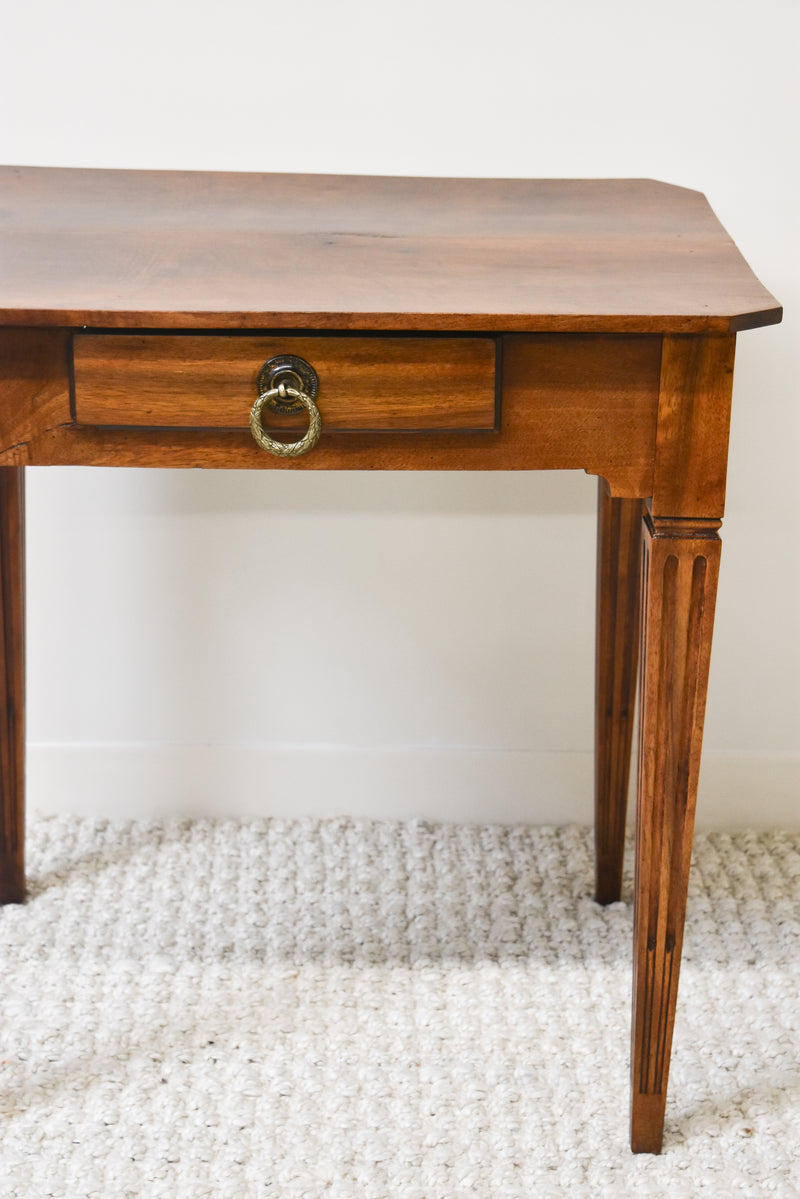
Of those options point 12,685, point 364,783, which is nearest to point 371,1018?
point 364,783

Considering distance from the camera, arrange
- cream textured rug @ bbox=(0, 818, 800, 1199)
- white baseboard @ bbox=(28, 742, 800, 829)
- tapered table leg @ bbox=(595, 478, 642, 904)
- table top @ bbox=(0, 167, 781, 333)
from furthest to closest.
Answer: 1. white baseboard @ bbox=(28, 742, 800, 829)
2. tapered table leg @ bbox=(595, 478, 642, 904)
3. cream textured rug @ bbox=(0, 818, 800, 1199)
4. table top @ bbox=(0, 167, 781, 333)

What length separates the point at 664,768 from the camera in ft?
3.06

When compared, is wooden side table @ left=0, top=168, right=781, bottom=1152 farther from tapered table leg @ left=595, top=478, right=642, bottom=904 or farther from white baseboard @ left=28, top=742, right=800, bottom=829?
white baseboard @ left=28, top=742, right=800, bottom=829

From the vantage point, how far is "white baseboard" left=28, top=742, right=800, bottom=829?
60.3 inches

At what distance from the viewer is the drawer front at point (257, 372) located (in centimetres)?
82

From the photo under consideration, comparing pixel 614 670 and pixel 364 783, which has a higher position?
pixel 614 670

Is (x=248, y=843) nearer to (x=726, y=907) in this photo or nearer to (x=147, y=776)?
(x=147, y=776)

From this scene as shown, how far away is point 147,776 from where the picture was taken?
5.05 feet

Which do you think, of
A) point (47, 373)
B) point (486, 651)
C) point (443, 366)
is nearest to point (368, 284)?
point (443, 366)

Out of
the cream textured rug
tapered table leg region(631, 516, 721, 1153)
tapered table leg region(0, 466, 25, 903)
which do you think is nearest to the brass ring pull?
tapered table leg region(631, 516, 721, 1153)

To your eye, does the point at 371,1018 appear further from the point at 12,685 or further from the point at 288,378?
the point at 288,378

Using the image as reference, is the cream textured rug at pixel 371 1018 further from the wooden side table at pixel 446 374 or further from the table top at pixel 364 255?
the table top at pixel 364 255

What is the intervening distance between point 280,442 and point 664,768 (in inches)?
15.2

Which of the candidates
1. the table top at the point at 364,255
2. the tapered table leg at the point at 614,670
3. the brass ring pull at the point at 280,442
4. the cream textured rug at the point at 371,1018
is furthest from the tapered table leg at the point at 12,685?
the tapered table leg at the point at 614,670
